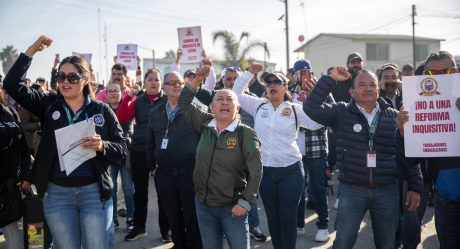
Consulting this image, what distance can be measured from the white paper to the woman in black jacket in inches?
30.1

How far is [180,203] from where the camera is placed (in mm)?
5562

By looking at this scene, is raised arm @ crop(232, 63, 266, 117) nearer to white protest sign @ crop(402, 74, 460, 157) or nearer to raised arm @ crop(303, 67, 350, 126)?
raised arm @ crop(303, 67, 350, 126)

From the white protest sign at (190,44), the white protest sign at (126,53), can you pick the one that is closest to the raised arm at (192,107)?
the white protest sign at (190,44)

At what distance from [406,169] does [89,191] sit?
9.64ft

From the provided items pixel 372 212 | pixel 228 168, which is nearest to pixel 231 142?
pixel 228 168

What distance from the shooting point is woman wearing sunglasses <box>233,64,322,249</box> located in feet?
16.2

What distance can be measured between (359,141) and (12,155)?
332 cm

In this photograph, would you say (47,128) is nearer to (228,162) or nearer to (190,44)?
(228,162)

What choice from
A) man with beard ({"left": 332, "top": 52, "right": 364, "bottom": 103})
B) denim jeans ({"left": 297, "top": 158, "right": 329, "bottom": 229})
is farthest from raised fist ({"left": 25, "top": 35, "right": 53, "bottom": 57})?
man with beard ({"left": 332, "top": 52, "right": 364, "bottom": 103})

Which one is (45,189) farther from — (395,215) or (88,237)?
(395,215)

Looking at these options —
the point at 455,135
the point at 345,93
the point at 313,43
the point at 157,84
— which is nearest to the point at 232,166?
the point at 455,135

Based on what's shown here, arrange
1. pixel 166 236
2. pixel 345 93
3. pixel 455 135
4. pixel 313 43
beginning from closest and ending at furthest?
pixel 455 135, pixel 166 236, pixel 345 93, pixel 313 43

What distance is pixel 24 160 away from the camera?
4.20m

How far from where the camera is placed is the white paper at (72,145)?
11.5 feet
